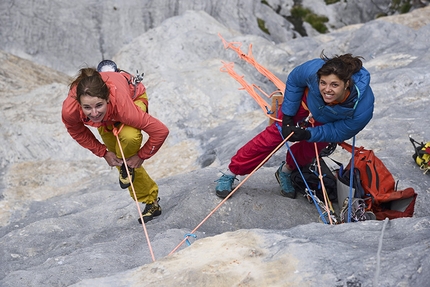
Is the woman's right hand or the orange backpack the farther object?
the woman's right hand

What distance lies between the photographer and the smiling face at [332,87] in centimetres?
448

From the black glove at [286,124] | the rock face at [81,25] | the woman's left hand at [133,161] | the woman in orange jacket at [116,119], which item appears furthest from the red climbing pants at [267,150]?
the rock face at [81,25]

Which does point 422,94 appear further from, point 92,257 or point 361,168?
point 92,257

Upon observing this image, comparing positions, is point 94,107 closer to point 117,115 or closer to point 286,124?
point 117,115

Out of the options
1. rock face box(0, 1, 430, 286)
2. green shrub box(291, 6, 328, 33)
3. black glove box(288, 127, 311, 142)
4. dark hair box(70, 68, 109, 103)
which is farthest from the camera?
green shrub box(291, 6, 328, 33)

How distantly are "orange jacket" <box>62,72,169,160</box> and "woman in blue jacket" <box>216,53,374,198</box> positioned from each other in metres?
1.12

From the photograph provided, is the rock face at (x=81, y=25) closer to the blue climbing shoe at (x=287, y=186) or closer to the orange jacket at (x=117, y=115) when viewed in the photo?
the orange jacket at (x=117, y=115)

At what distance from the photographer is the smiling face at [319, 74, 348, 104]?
4480 mm

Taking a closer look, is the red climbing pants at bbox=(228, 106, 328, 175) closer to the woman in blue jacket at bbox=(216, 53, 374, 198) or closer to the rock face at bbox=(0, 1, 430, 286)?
the woman in blue jacket at bbox=(216, 53, 374, 198)

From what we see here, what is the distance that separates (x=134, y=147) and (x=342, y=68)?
2.27 metres

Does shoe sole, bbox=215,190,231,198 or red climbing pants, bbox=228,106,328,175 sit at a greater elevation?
red climbing pants, bbox=228,106,328,175

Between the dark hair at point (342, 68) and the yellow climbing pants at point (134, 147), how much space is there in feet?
6.39

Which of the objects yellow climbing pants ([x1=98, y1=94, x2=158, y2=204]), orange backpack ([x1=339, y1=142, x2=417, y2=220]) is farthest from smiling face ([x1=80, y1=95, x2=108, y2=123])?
orange backpack ([x1=339, y1=142, x2=417, y2=220])

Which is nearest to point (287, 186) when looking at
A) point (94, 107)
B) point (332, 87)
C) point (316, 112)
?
point (316, 112)
